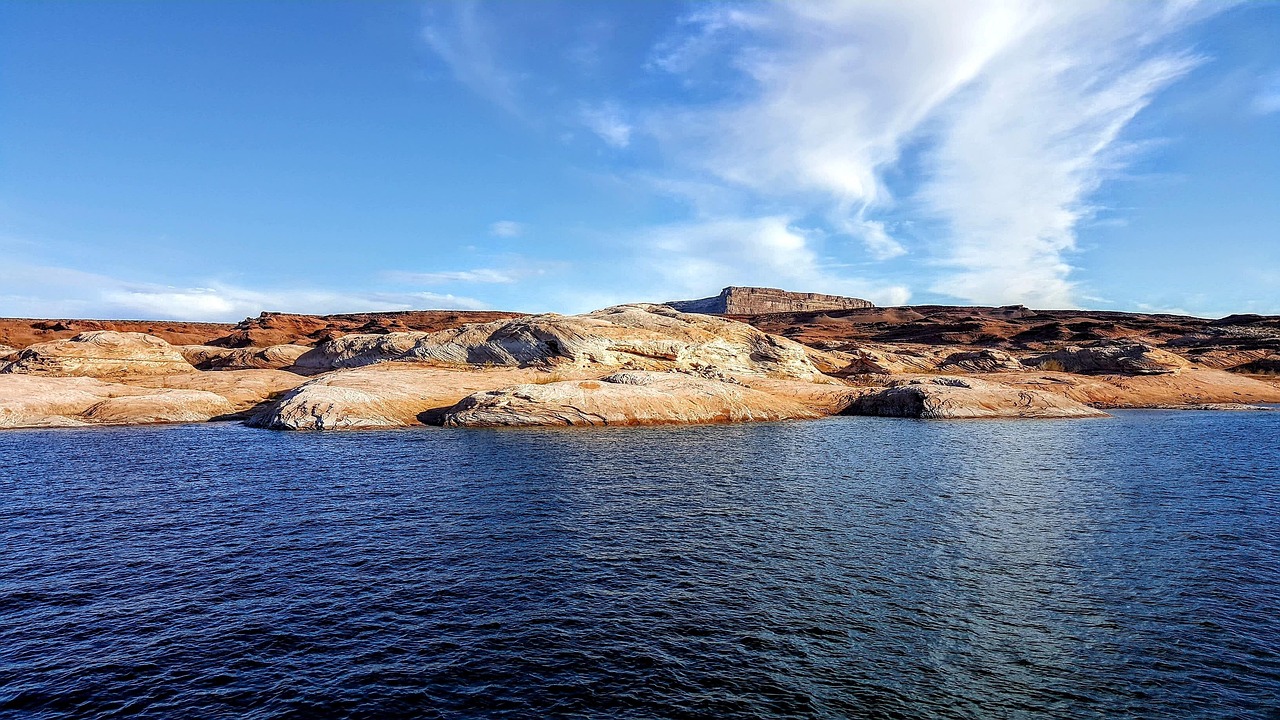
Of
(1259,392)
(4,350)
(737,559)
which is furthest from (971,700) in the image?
(4,350)

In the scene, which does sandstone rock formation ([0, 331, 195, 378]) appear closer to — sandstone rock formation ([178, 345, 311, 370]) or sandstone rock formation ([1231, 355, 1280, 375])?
sandstone rock formation ([178, 345, 311, 370])

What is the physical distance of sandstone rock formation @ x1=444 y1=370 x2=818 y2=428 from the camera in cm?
3756

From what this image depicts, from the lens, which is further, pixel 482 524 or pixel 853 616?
pixel 482 524

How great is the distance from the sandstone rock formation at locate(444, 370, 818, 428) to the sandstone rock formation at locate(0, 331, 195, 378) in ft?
118

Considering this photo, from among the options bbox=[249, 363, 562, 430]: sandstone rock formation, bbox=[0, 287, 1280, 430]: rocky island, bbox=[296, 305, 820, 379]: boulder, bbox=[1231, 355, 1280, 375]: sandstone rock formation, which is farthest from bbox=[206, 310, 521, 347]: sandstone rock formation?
bbox=[1231, 355, 1280, 375]: sandstone rock formation

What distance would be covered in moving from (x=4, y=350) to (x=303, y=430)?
6123cm

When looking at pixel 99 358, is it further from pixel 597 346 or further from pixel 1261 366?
pixel 1261 366

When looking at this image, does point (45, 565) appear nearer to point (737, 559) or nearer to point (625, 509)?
point (625, 509)

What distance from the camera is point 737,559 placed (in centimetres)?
1472

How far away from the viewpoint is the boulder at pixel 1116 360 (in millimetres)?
65562

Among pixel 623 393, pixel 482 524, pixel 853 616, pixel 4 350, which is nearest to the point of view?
pixel 853 616

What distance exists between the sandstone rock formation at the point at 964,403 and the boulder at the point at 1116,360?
82.6ft

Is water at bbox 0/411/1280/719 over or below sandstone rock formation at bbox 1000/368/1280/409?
below

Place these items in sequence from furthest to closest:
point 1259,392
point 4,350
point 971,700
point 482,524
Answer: point 4,350
point 1259,392
point 482,524
point 971,700
